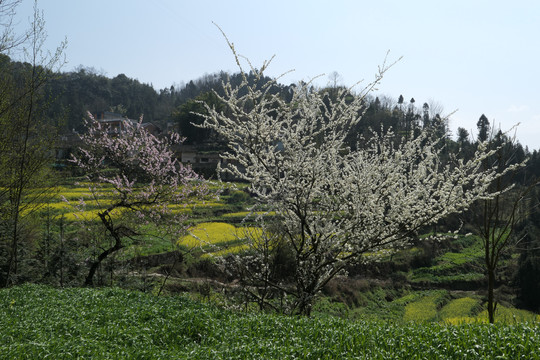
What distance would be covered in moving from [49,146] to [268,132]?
10.2m

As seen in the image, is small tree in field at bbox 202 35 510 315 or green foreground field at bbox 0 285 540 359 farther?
small tree in field at bbox 202 35 510 315

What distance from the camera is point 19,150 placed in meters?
13.4

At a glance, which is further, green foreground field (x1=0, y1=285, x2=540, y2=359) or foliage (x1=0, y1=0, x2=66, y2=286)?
foliage (x1=0, y1=0, x2=66, y2=286)

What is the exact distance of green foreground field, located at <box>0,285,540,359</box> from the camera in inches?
183

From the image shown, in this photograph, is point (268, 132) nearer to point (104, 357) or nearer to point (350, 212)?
point (350, 212)

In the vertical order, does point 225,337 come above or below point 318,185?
below

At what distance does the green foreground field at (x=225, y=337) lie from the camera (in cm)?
465

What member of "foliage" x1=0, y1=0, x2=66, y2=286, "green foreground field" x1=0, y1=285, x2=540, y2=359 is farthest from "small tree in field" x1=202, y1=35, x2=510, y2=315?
"foliage" x1=0, y1=0, x2=66, y2=286

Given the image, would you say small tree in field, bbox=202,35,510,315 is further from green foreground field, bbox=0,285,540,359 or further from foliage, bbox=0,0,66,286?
foliage, bbox=0,0,66,286

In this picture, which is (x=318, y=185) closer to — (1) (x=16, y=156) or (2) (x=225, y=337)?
(2) (x=225, y=337)

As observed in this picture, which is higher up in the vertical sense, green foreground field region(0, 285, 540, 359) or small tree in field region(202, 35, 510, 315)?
small tree in field region(202, 35, 510, 315)

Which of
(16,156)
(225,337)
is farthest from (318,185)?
(16,156)

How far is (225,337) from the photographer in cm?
547

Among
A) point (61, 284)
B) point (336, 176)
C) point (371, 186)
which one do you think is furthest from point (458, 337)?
point (61, 284)
